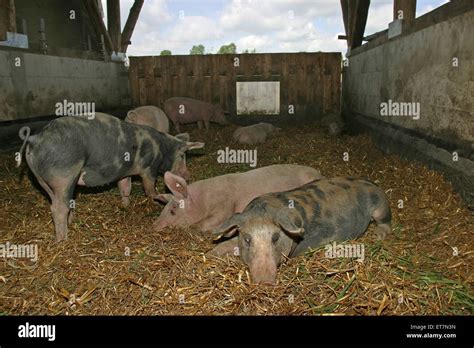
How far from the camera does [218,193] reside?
488 cm

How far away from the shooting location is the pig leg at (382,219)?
14.3ft

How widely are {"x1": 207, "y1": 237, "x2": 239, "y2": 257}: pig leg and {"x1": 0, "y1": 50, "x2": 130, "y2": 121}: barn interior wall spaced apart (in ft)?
18.3

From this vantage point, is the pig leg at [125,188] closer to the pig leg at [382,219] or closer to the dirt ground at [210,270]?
the dirt ground at [210,270]

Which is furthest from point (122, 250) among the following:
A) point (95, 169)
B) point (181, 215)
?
point (95, 169)

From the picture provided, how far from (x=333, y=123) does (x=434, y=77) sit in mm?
5223

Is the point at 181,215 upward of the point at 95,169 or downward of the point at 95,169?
downward

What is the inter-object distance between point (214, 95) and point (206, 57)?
1.28 meters

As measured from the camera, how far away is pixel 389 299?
115 inches

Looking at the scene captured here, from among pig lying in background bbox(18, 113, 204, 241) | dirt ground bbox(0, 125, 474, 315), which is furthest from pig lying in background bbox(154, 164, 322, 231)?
pig lying in background bbox(18, 113, 204, 241)

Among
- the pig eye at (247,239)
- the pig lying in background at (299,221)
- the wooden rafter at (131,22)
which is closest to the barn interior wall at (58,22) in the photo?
the wooden rafter at (131,22)

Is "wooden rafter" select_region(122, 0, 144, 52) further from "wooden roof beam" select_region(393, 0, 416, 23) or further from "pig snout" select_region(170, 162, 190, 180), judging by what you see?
"wooden roof beam" select_region(393, 0, 416, 23)

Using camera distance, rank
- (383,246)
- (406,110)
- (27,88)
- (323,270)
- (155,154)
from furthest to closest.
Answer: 1. (27,88)
2. (406,110)
3. (155,154)
4. (383,246)
5. (323,270)

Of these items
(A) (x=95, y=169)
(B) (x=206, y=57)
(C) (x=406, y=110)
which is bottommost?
(A) (x=95, y=169)
